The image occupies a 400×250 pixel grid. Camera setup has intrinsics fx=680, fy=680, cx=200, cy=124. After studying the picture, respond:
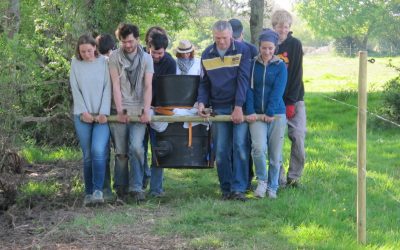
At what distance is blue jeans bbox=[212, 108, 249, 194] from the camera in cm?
720

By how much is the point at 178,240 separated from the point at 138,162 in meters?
1.73

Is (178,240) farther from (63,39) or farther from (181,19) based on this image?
(181,19)

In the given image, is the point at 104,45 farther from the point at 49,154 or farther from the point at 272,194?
the point at 49,154

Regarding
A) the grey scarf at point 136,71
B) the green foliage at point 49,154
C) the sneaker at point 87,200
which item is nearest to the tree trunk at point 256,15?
the green foliage at point 49,154

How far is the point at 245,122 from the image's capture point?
23.4ft

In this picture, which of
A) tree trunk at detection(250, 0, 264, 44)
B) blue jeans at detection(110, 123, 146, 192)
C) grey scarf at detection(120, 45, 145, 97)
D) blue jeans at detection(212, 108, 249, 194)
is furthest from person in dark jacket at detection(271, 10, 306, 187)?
tree trunk at detection(250, 0, 264, 44)

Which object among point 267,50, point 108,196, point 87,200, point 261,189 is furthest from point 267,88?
point 87,200

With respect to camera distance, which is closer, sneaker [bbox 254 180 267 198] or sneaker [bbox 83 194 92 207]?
sneaker [bbox 83 194 92 207]

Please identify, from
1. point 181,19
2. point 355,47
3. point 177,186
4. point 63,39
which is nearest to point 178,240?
point 177,186

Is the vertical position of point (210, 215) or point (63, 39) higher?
point (63, 39)

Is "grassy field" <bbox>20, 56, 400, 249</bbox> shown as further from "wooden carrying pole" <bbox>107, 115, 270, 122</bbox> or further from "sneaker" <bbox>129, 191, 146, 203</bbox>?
"wooden carrying pole" <bbox>107, 115, 270, 122</bbox>

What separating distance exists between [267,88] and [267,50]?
15.9 inches

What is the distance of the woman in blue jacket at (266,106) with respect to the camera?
7.07 meters

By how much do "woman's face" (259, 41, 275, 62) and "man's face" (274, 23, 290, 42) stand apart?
60cm
